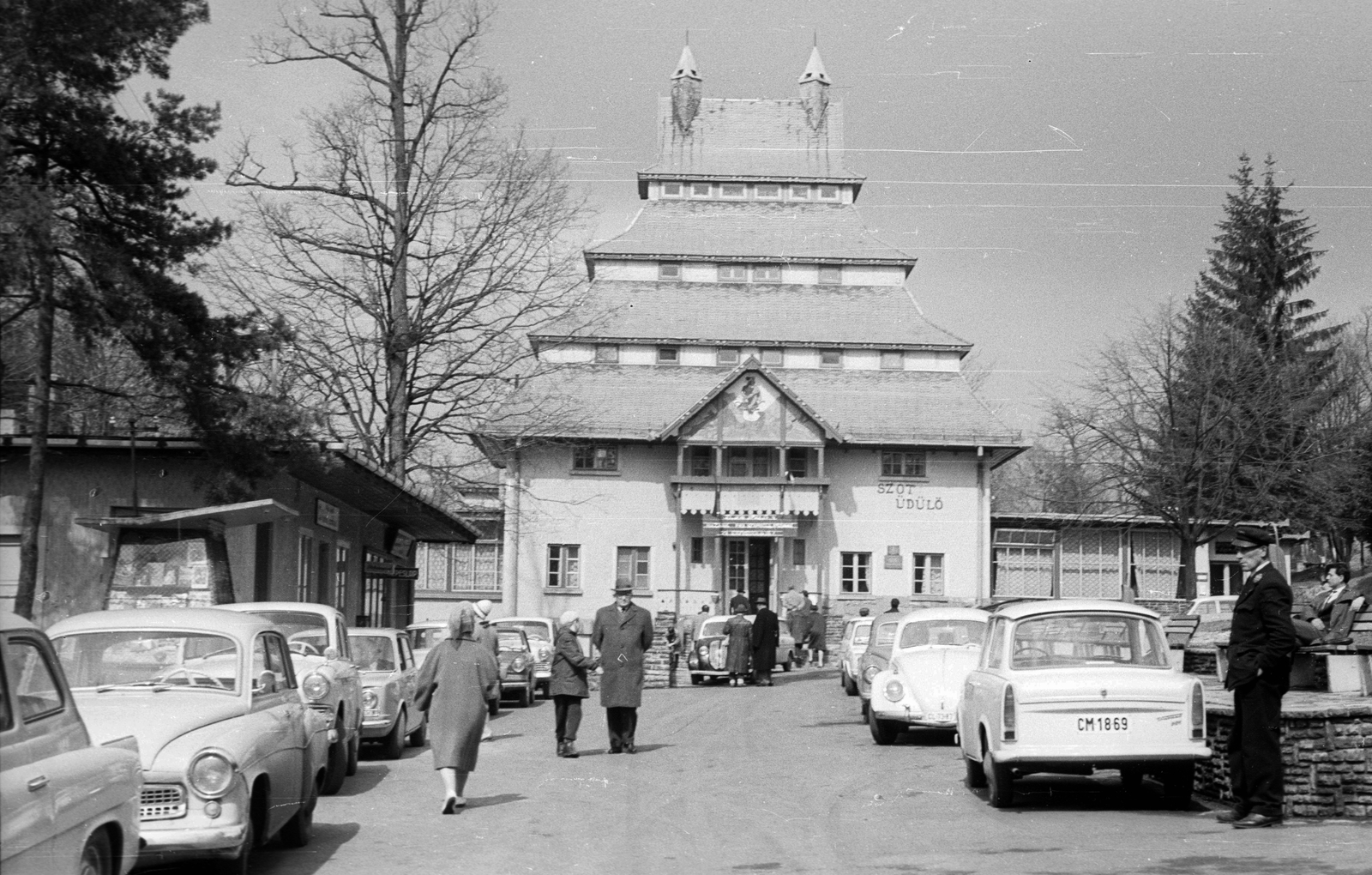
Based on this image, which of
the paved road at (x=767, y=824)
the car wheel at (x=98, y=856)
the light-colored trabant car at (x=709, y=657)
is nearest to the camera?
the car wheel at (x=98, y=856)

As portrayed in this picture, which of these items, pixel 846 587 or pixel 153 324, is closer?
pixel 153 324

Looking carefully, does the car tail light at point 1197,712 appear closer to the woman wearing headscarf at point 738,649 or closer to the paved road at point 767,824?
the paved road at point 767,824

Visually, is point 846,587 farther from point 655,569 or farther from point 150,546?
point 150,546

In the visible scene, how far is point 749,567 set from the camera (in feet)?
189

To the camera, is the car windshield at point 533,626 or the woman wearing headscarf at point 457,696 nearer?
the woman wearing headscarf at point 457,696

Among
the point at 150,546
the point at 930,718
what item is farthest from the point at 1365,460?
the point at 150,546

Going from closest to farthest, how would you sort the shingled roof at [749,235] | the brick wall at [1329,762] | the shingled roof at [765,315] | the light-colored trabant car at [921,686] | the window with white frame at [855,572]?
the brick wall at [1329,762] → the light-colored trabant car at [921,686] → the window with white frame at [855,572] → the shingled roof at [765,315] → the shingled roof at [749,235]

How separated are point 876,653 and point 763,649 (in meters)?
11.7

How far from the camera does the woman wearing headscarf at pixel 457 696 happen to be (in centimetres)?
1369

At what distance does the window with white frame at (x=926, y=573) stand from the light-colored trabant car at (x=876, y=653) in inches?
1262

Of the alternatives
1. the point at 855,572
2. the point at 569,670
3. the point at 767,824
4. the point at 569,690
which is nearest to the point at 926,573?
the point at 855,572

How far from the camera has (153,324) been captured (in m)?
23.9

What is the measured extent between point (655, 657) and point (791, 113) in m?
39.5

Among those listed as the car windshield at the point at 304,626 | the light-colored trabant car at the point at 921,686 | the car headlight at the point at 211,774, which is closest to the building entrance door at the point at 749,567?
the light-colored trabant car at the point at 921,686
